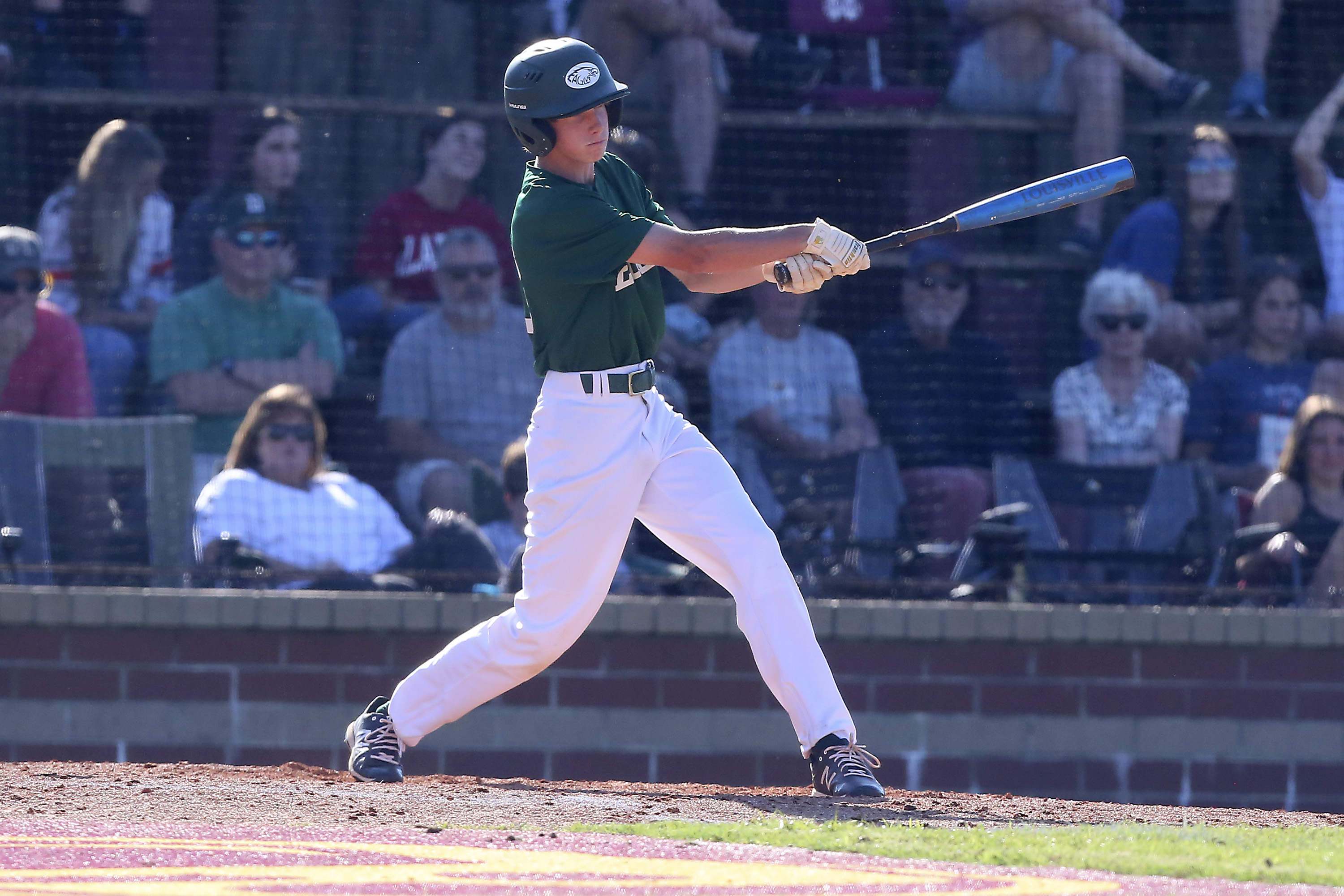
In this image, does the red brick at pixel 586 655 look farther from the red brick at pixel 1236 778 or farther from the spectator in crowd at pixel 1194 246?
the spectator in crowd at pixel 1194 246

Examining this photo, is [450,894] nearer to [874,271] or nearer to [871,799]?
[871,799]

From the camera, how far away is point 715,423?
23.0ft

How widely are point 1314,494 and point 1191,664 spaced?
0.84 meters

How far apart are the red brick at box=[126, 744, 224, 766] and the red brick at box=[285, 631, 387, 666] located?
1.24 feet

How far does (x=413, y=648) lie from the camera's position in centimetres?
632

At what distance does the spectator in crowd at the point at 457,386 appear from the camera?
6.89 m

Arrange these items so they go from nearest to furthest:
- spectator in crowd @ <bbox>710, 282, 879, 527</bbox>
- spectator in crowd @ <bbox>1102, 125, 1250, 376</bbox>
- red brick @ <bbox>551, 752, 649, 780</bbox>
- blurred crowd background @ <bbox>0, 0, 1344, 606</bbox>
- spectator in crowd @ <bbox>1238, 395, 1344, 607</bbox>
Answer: red brick @ <bbox>551, 752, 649, 780</bbox> < blurred crowd background @ <bbox>0, 0, 1344, 606</bbox> < spectator in crowd @ <bbox>1238, 395, 1344, 607</bbox> < spectator in crowd @ <bbox>710, 282, 879, 527</bbox> < spectator in crowd @ <bbox>1102, 125, 1250, 376</bbox>

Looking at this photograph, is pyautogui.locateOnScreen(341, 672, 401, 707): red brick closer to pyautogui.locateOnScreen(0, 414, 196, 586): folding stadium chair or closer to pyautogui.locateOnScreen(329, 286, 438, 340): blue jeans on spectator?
pyautogui.locateOnScreen(0, 414, 196, 586): folding stadium chair

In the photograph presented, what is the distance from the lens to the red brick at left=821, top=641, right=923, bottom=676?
20.9 ft

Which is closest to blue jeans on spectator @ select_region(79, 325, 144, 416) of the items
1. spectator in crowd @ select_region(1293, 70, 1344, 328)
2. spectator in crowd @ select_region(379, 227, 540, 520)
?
spectator in crowd @ select_region(379, 227, 540, 520)

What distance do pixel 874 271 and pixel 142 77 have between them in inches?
117

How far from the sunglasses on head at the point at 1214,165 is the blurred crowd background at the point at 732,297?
0.06ft

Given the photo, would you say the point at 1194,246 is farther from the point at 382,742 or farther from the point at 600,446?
the point at 382,742

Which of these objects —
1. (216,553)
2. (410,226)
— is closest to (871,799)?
(216,553)
